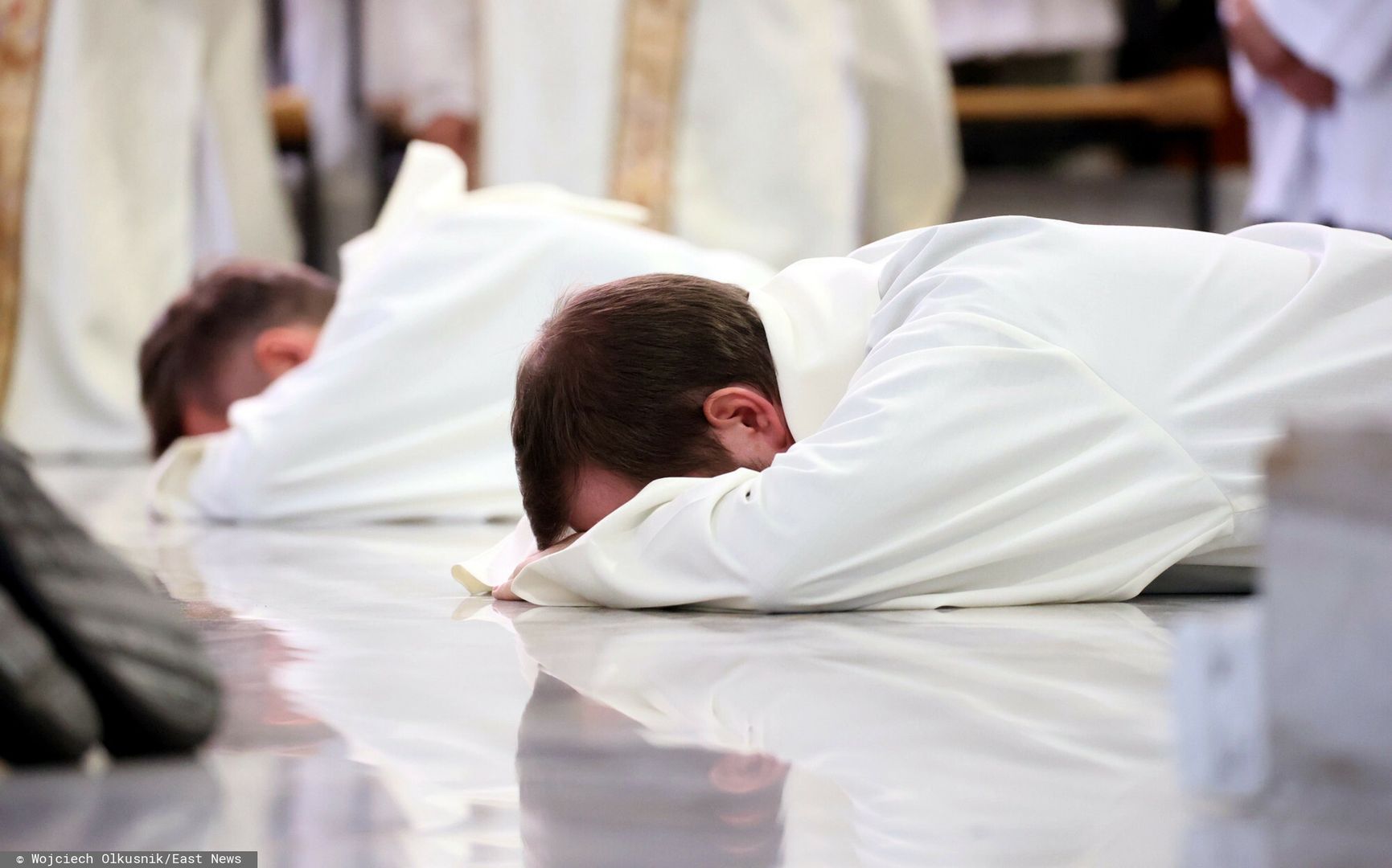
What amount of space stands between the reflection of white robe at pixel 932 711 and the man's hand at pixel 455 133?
3146 mm

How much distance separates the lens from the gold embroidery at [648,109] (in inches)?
155

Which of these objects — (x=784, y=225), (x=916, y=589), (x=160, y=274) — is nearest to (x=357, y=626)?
(x=916, y=589)

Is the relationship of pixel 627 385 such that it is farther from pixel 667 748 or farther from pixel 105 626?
pixel 105 626

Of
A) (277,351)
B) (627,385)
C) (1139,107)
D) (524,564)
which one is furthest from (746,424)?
(1139,107)

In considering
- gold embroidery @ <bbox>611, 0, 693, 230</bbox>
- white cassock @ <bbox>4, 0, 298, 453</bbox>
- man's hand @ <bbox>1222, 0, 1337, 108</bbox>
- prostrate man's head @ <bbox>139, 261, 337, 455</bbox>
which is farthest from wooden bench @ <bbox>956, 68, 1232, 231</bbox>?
prostrate man's head @ <bbox>139, 261, 337, 455</bbox>

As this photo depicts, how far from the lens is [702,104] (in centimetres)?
396

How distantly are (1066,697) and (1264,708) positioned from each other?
0.96 ft

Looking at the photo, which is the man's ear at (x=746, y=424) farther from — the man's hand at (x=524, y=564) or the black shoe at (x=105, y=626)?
the black shoe at (x=105, y=626)

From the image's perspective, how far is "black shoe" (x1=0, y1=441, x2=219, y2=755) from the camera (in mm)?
731

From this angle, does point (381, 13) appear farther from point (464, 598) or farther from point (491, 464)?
point (464, 598)

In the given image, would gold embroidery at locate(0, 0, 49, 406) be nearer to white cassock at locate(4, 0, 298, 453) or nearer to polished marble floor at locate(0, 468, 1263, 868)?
white cassock at locate(4, 0, 298, 453)

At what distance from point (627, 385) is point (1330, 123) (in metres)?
2.54

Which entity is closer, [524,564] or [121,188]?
[524,564]

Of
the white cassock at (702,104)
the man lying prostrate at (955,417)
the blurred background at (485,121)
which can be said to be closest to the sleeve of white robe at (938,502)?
the man lying prostrate at (955,417)
